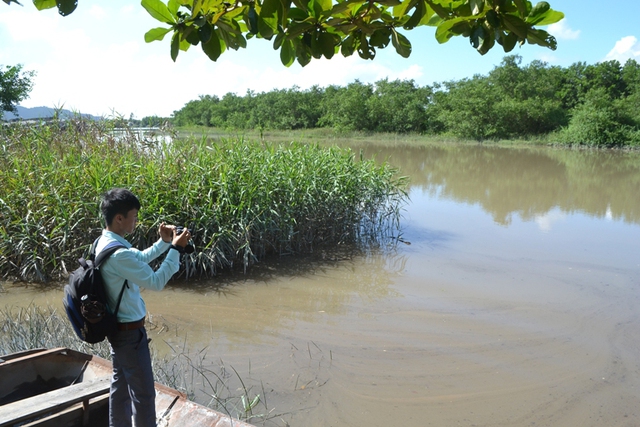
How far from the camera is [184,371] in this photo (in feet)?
12.4

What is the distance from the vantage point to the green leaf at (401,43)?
2209 millimetres

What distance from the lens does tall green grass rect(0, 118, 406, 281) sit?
551 centimetres

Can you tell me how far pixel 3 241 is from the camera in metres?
5.40

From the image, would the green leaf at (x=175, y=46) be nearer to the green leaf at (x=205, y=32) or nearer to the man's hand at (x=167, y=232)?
the green leaf at (x=205, y=32)

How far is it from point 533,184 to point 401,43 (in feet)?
47.3

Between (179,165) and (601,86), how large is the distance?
40839mm

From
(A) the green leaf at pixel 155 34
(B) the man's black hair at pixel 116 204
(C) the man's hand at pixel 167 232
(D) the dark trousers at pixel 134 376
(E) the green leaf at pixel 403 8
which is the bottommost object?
(D) the dark trousers at pixel 134 376

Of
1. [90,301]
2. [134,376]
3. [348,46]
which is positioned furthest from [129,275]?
[348,46]

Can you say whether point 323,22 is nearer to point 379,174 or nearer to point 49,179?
point 49,179

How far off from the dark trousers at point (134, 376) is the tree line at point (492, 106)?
3064 centimetres

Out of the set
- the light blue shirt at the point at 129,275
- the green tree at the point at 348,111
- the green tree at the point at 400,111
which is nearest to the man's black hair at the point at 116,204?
the light blue shirt at the point at 129,275

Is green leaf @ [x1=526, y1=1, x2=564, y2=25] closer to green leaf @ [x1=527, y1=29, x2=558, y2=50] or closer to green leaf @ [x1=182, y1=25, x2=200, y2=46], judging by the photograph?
green leaf @ [x1=527, y1=29, x2=558, y2=50]

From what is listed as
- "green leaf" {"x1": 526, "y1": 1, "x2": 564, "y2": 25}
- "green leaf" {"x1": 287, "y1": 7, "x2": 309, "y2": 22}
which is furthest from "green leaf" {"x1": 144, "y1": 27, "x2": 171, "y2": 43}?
"green leaf" {"x1": 526, "y1": 1, "x2": 564, "y2": 25}

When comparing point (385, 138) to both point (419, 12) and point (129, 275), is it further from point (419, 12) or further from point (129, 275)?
point (129, 275)
